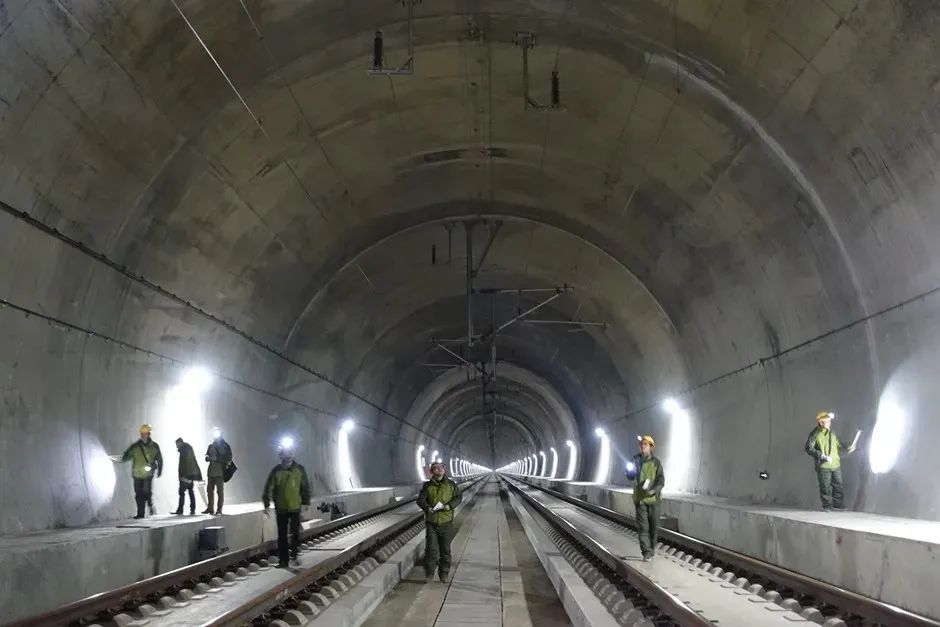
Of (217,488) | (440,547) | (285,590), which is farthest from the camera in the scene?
(217,488)

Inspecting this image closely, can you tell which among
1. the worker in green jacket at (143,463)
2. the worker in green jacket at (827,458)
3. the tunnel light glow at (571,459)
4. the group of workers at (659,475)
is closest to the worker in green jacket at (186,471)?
the worker in green jacket at (143,463)

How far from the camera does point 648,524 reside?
10.5m

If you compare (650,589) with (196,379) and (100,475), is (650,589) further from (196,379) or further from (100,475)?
(196,379)

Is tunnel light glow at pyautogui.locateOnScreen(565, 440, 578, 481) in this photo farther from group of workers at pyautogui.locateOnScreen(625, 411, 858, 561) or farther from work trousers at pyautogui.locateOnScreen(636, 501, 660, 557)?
work trousers at pyautogui.locateOnScreen(636, 501, 660, 557)

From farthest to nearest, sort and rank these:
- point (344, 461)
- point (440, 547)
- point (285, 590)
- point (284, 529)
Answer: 1. point (344, 461)
2. point (440, 547)
3. point (284, 529)
4. point (285, 590)

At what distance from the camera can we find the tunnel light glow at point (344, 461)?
22.7 meters

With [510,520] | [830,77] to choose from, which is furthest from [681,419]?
[830,77]

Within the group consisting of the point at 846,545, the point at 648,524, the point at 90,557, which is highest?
the point at 90,557

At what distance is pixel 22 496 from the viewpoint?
8453 mm

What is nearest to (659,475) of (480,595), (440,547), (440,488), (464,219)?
(480,595)

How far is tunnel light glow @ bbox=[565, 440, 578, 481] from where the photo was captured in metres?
37.1

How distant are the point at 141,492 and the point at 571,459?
98.8ft

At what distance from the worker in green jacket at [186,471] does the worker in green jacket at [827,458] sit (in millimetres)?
8412

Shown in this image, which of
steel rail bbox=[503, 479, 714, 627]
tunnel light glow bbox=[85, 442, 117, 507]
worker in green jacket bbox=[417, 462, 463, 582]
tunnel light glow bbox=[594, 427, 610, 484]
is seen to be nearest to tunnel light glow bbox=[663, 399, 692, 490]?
steel rail bbox=[503, 479, 714, 627]
